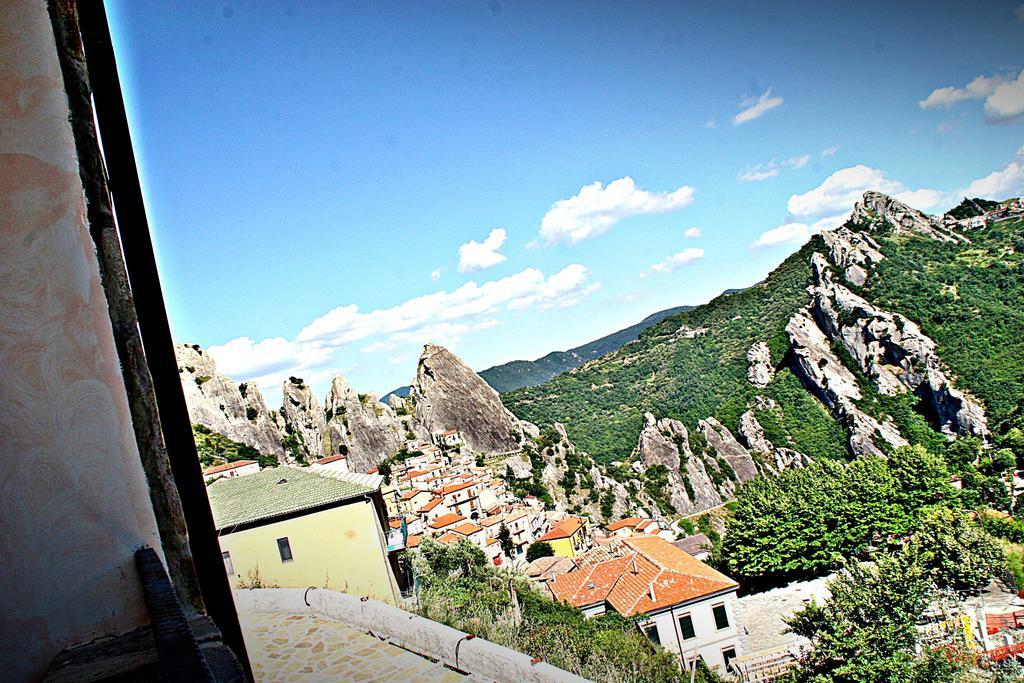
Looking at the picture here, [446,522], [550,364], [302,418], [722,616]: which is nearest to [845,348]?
[446,522]

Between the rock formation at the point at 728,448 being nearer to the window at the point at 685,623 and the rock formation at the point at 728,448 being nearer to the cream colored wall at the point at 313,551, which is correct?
the window at the point at 685,623

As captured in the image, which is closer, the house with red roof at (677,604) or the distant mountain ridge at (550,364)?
the house with red roof at (677,604)

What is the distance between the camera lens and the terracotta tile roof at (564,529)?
30266 millimetres

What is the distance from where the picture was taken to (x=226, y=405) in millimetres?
33656

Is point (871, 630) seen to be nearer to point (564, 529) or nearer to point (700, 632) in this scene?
point (700, 632)

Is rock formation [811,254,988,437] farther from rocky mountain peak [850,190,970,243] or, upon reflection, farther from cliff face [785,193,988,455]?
rocky mountain peak [850,190,970,243]

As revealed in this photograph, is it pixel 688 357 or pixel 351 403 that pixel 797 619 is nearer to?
pixel 351 403

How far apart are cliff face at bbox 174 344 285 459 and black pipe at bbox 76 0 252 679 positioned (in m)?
32.8

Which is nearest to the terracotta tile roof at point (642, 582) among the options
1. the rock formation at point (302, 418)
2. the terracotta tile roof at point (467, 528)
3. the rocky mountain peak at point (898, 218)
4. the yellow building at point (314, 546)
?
the terracotta tile roof at point (467, 528)

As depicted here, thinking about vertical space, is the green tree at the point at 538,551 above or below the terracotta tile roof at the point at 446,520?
below

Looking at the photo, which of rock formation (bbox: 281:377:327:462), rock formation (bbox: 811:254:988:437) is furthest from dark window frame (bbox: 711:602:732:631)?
rock formation (bbox: 281:377:327:462)

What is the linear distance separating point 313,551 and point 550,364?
109857mm

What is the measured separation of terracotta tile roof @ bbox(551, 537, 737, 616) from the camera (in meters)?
16.3

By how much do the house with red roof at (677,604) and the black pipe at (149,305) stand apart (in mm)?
15586
